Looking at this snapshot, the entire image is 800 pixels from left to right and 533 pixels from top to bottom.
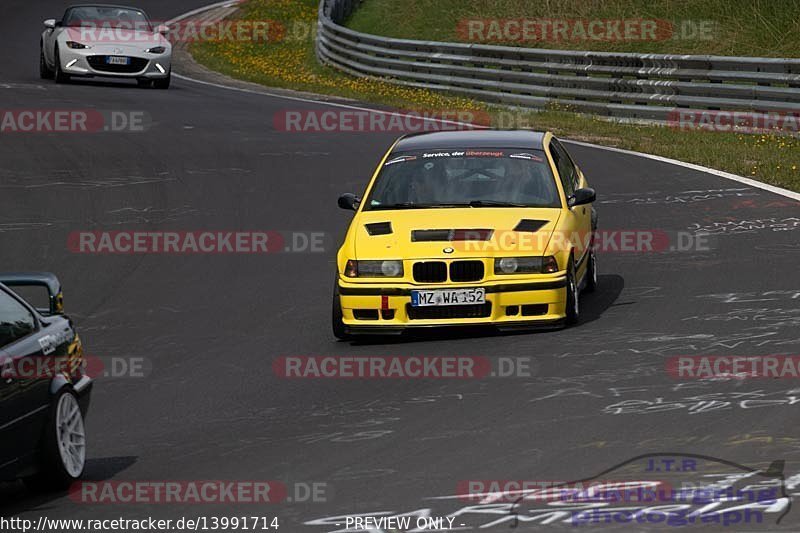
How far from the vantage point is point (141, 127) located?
→ 2405cm

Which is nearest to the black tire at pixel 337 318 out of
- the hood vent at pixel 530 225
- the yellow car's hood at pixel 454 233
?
the yellow car's hood at pixel 454 233

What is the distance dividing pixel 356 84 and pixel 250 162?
12124 millimetres

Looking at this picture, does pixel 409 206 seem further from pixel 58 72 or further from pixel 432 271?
pixel 58 72

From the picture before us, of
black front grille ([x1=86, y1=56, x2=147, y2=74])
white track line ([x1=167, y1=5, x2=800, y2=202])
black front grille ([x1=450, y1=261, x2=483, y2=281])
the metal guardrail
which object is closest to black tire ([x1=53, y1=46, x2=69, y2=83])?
black front grille ([x1=86, y1=56, x2=147, y2=74])

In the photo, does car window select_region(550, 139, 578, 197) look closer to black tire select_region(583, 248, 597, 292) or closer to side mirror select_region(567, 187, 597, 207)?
side mirror select_region(567, 187, 597, 207)

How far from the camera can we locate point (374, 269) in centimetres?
1139

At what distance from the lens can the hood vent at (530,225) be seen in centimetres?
1155

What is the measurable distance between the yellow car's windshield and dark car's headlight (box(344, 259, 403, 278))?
0.83 m

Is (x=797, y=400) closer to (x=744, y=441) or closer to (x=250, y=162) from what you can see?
(x=744, y=441)

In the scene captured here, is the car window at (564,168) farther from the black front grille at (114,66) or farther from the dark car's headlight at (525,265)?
the black front grille at (114,66)

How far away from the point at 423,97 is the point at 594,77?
4.11 m

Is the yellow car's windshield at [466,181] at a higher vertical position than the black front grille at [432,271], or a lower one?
higher

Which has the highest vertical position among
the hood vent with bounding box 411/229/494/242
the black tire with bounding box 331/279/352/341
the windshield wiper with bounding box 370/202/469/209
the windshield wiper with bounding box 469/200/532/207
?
the windshield wiper with bounding box 469/200/532/207

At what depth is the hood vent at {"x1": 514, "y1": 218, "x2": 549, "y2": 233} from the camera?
11555 millimetres
